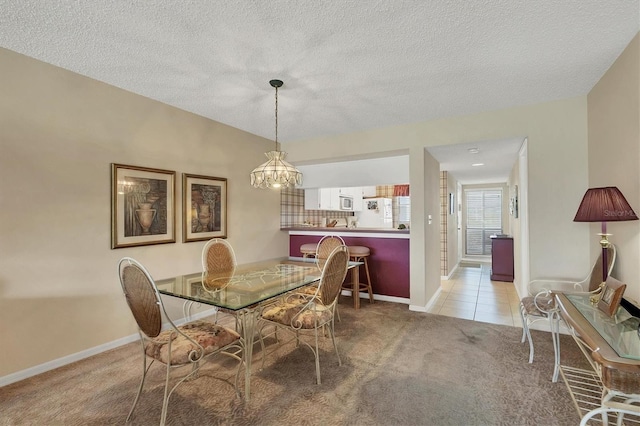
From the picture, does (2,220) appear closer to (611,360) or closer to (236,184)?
(236,184)

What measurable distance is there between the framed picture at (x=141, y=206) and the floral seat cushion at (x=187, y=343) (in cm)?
136

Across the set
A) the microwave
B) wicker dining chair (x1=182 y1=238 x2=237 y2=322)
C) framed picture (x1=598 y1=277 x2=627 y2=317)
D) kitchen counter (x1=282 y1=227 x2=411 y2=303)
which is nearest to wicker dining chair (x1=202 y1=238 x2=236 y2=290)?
wicker dining chair (x1=182 y1=238 x2=237 y2=322)

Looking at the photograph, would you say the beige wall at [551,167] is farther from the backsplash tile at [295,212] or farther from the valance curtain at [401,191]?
the valance curtain at [401,191]

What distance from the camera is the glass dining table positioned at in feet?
6.31

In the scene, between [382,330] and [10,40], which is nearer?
[10,40]

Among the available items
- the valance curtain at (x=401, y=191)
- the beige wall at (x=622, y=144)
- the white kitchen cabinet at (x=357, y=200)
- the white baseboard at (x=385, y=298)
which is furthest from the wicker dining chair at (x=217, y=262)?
the valance curtain at (x=401, y=191)

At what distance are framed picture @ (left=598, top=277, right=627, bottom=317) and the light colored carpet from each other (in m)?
0.68

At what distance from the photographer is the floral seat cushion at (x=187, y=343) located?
5.64 feet

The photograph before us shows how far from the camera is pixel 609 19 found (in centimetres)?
179

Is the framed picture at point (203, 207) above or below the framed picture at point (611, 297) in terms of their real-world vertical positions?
above

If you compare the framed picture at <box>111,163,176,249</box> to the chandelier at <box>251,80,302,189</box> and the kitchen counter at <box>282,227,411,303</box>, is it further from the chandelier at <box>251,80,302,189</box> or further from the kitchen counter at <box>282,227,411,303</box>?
the kitchen counter at <box>282,227,411,303</box>

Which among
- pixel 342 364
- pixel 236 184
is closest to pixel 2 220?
pixel 236 184

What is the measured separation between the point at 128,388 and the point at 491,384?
259 cm

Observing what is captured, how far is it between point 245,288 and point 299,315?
46 cm
